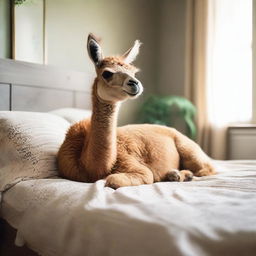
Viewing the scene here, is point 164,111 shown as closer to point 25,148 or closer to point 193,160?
point 193,160

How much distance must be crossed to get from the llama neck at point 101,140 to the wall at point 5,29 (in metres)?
1.12

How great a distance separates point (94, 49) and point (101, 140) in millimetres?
432

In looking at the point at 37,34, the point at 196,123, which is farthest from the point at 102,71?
the point at 196,123

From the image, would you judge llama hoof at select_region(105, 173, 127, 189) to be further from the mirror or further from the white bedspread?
the mirror

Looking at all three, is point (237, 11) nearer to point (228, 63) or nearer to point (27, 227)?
point (228, 63)

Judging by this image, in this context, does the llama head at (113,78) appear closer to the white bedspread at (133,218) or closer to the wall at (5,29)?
the white bedspread at (133,218)

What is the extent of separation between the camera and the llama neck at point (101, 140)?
1.43 metres

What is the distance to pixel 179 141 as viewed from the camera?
1890mm

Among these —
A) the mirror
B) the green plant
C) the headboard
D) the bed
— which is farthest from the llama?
the green plant

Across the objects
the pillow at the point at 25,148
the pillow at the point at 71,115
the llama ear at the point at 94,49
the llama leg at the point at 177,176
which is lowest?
the llama leg at the point at 177,176

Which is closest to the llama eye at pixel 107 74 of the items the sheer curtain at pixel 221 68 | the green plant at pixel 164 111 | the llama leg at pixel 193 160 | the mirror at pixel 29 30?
the llama leg at pixel 193 160

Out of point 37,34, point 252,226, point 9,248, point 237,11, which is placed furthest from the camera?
point 237,11

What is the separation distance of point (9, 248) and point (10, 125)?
1.94 ft

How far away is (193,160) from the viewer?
5.96 ft
